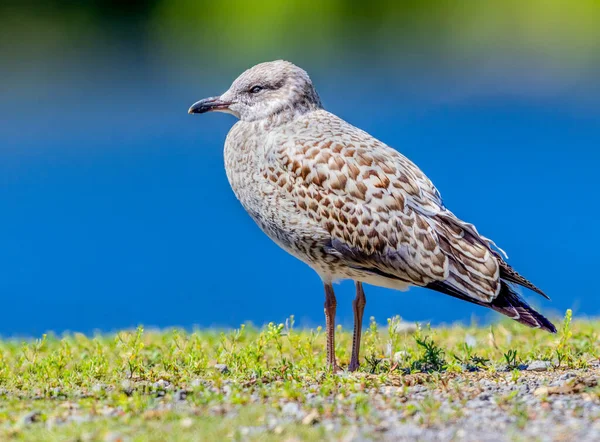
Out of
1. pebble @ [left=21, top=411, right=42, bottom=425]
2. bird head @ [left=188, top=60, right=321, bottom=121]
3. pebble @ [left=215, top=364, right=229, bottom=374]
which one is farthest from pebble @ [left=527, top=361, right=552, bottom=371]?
pebble @ [left=21, top=411, right=42, bottom=425]

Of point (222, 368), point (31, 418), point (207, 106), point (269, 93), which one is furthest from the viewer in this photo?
point (207, 106)

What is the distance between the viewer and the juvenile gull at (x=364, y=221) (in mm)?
8070

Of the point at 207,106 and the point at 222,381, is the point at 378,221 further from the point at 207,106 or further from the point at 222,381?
the point at 207,106

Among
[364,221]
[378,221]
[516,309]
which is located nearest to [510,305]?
[516,309]

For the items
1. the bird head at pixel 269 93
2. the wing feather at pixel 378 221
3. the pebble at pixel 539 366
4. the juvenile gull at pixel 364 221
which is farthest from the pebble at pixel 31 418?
the pebble at pixel 539 366

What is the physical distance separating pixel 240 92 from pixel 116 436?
14.9 ft

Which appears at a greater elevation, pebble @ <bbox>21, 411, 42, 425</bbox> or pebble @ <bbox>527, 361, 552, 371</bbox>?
pebble @ <bbox>527, 361, 552, 371</bbox>

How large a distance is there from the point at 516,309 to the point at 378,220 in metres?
1.56

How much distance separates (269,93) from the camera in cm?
915

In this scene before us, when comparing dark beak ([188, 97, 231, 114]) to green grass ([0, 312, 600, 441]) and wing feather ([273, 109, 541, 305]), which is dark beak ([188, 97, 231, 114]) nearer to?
wing feather ([273, 109, 541, 305])

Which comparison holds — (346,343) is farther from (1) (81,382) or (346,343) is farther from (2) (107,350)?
(1) (81,382)

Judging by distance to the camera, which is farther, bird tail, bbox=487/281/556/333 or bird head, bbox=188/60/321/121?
bird head, bbox=188/60/321/121

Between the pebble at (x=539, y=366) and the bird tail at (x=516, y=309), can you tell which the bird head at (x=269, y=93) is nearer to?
the bird tail at (x=516, y=309)

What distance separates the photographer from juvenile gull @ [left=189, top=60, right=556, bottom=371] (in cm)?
807
